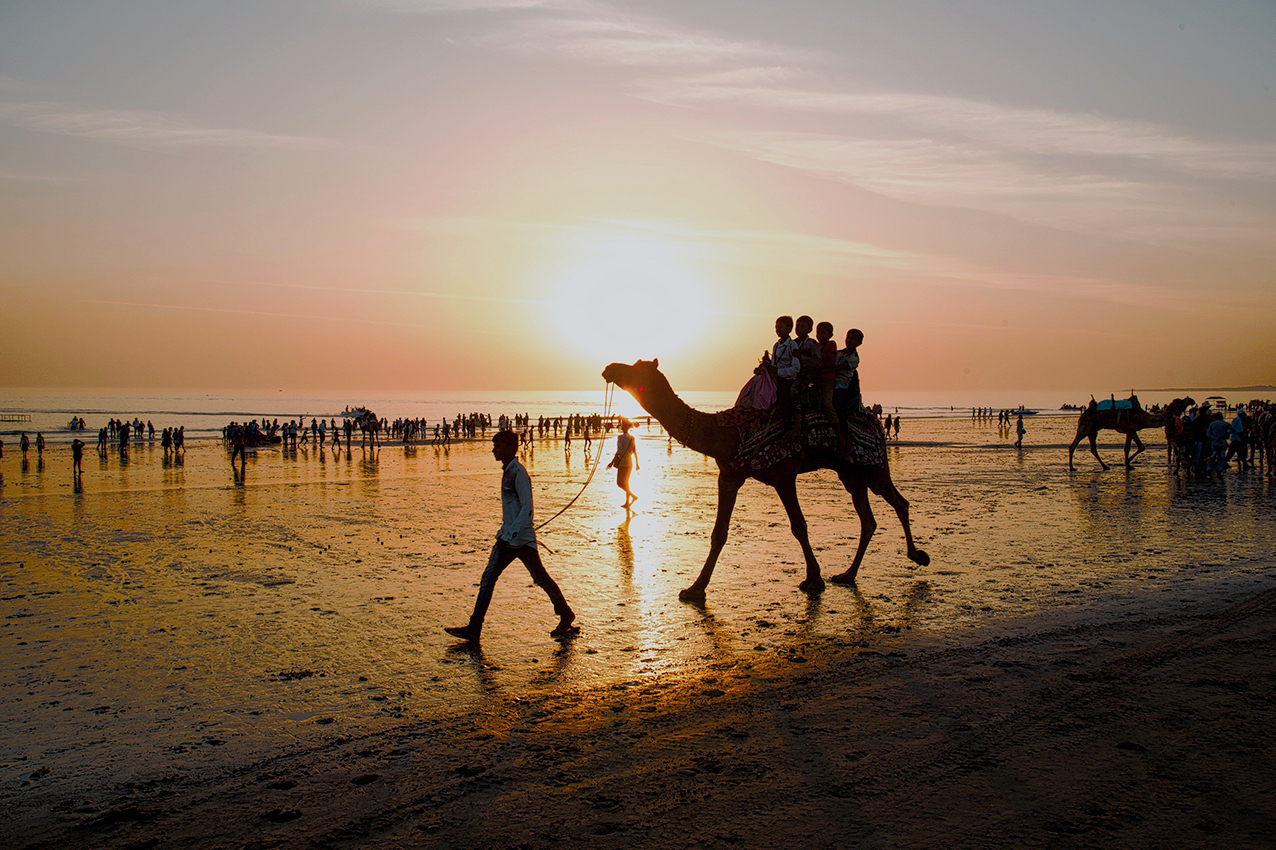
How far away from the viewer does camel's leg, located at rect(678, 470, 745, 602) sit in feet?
30.3

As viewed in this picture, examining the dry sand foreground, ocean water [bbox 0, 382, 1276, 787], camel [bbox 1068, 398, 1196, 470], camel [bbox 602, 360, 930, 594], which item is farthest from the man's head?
camel [bbox 1068, 398, 1196, 470]

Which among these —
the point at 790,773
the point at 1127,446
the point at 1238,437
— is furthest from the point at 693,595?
the point at 1238,437

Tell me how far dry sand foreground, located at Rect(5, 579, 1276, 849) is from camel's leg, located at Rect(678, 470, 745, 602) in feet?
8.30

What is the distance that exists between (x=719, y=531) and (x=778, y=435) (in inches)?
53.4

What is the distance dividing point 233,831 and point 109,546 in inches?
445

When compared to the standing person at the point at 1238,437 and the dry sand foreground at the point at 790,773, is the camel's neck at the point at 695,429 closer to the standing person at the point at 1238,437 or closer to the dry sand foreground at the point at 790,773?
the dry sand foreground at the point at 790,773

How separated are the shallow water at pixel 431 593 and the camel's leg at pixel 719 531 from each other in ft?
0.72

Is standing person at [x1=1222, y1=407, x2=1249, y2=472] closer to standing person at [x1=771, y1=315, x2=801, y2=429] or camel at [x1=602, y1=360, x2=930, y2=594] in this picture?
camel at [x1=602, y1=360, x2=930, y2=594]

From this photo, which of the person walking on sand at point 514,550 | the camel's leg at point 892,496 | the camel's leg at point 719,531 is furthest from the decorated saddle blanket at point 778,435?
the person walking on sand at point 514,550

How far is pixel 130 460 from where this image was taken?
3709cm

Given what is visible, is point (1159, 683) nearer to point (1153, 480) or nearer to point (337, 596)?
point (337, 596)

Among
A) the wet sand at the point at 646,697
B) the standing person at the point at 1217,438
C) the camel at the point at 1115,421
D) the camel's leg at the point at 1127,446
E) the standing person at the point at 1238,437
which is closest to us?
the wet sand at the point at 646,697

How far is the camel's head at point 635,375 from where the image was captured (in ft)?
30.0

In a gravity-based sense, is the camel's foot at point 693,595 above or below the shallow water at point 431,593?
above
